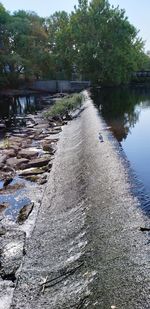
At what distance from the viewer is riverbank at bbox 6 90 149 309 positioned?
200 inches

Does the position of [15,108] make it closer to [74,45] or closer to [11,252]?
[74,45]

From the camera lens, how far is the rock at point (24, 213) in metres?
8.69

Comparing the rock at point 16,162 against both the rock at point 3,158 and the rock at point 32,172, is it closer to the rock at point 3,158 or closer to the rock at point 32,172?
the rock at point 3,158

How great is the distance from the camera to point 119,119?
2269cm

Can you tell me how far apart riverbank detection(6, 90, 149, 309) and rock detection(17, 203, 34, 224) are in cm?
34

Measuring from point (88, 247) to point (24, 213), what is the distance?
3.21 meters

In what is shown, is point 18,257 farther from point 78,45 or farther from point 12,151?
point 78,45

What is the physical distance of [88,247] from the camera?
617 cm

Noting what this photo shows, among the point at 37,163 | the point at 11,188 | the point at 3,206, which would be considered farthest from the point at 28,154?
the point at 3,206

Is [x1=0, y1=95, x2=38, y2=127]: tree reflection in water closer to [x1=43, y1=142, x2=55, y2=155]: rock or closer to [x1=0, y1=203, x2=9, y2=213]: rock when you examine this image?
[x1=43, y1=142, x2=55, y2=155]: rock

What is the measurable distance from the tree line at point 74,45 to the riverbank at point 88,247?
127ft

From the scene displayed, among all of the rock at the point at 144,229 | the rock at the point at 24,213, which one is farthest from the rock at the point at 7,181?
the rock at the point at 144,229

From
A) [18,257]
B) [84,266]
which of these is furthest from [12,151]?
[84,266]

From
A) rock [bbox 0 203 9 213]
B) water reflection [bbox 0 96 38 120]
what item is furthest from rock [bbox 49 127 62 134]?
rock [bbox 0 203 9 213]
